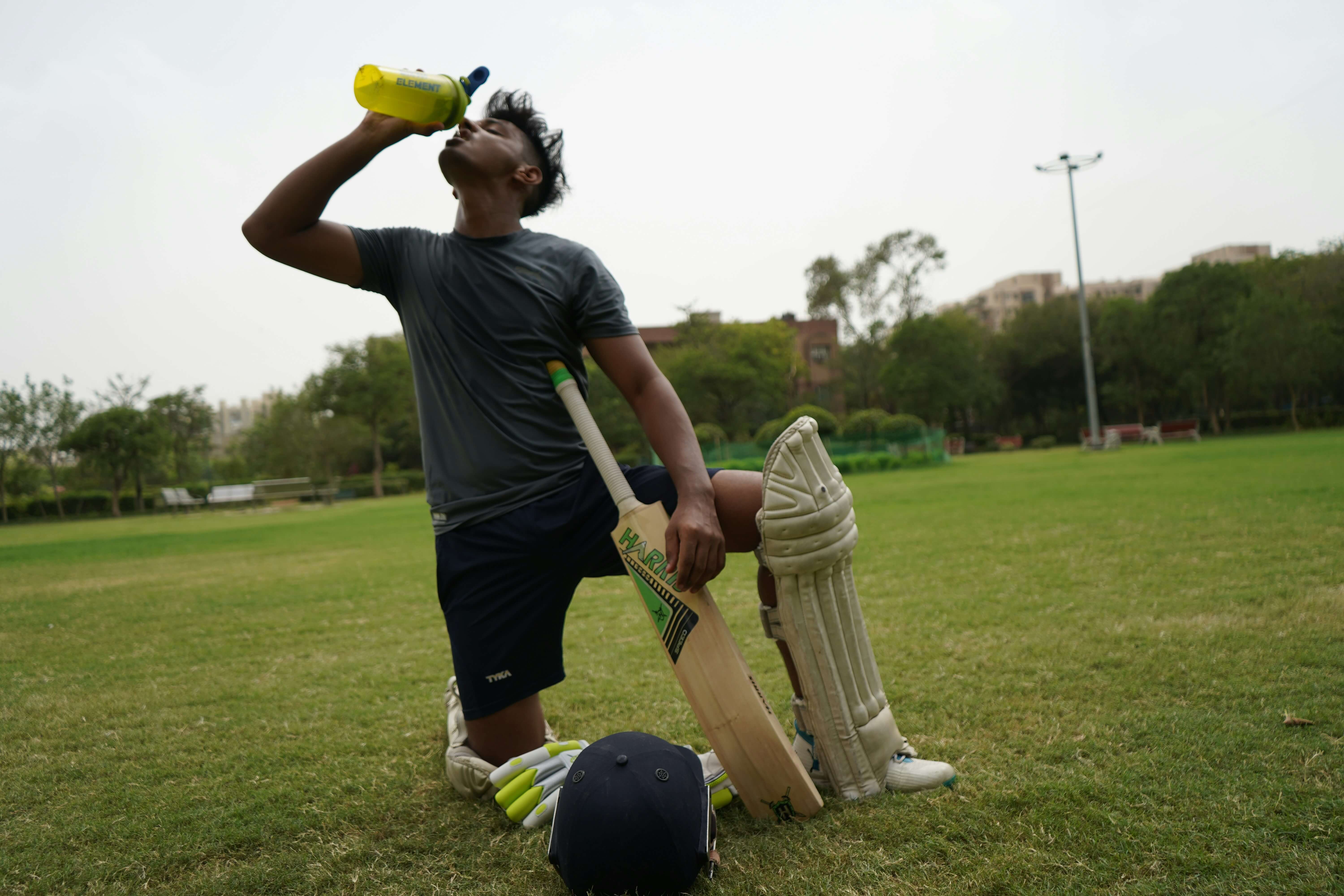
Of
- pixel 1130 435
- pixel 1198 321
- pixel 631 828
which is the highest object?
pixel 1198 321

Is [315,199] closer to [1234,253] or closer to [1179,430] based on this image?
[1179,430]

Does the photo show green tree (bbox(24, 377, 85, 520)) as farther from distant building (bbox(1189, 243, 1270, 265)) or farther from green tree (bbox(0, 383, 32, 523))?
distant building (bbox(1189, 243, 1270, 265))

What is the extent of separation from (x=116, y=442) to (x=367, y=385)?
10.2m

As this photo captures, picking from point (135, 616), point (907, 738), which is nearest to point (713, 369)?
point (135, 616)

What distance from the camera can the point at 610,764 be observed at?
6.01ft

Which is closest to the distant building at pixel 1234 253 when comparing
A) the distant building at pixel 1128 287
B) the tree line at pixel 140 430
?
the distant building at pixel 1128 287

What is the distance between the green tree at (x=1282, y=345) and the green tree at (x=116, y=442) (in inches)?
1762

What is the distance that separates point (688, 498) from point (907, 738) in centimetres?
121

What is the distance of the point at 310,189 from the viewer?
2088 mm

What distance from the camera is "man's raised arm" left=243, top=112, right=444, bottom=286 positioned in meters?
2.04

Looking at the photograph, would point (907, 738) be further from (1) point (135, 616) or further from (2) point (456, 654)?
(1) point (135, 616)

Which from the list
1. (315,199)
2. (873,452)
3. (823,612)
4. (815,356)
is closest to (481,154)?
(315,199)

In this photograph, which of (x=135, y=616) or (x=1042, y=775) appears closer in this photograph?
(x=1042, y=775)

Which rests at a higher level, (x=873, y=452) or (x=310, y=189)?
(x=310, y=189)
